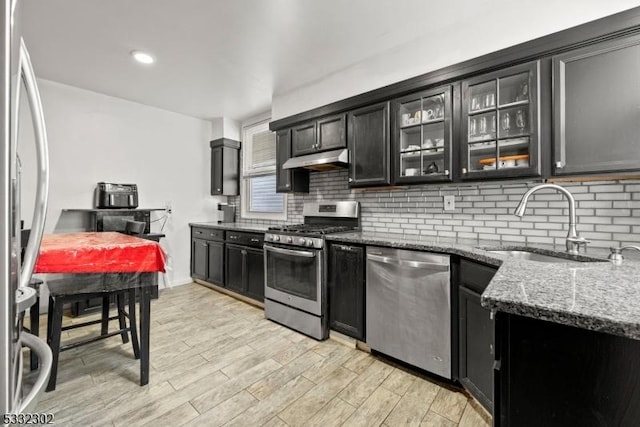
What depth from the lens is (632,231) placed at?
1833 mm

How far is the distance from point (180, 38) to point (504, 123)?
274 centimetres

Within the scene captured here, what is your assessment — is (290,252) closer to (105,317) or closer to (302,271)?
(302,271)

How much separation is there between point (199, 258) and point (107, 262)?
2646mm

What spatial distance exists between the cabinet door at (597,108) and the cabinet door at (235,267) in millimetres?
3186

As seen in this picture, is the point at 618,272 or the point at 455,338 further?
the point at 455,338

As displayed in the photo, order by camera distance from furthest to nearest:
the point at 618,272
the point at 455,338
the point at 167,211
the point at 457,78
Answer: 1. the point at 167,211
2. the point at 457,78
3. the point at 455,338
4. the point at 618,272

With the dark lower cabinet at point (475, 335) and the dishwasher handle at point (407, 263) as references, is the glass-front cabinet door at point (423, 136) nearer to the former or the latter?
the dishwasher handle at point (407, 263)

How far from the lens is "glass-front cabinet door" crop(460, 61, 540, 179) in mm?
1896

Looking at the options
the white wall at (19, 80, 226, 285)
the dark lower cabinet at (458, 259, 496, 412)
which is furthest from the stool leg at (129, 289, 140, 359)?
the dark lower cabinet at (458, 259, 496, 412)

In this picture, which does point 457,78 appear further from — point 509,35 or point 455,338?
point 455,338

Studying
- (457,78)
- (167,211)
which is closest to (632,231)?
(457,78)

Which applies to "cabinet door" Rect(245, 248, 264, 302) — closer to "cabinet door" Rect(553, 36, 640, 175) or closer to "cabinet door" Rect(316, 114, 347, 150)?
"cabinet door" Rect(316, 114, 347, 150)

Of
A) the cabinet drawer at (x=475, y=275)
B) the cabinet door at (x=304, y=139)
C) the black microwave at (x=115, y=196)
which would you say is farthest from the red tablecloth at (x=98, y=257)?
the cabinet drawer at (x=475, y=275)

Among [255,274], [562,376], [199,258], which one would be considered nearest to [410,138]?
[562,376]
